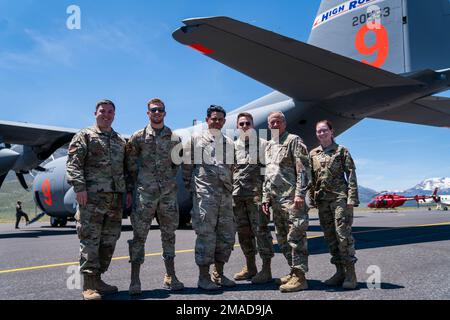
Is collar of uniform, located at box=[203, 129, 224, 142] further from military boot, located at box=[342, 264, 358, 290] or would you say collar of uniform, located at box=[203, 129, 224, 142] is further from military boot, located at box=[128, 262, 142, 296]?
military boot, located at box=[342, 264, 358, 290]

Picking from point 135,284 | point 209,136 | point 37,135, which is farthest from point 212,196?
point 37,135

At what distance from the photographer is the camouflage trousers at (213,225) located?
5023 millimetres

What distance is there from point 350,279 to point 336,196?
1.13 metres

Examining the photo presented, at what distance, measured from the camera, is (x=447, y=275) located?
5.23m

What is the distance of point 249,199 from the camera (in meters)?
5.63

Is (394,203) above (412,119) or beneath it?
beneath

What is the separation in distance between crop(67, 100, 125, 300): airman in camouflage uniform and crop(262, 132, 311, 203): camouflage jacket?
2.13m

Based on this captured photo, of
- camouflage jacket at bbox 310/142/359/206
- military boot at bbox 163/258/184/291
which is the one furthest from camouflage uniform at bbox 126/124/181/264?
camouflage jacket at bbox 310/142/359/206

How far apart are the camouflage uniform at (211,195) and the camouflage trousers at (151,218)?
0.34m

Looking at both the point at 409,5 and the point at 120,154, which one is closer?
the point at 120,154

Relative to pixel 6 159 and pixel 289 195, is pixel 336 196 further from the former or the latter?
pixel 6 159
